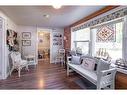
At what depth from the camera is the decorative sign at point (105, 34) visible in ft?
9.75

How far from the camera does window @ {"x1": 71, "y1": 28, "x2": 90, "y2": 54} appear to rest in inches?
164

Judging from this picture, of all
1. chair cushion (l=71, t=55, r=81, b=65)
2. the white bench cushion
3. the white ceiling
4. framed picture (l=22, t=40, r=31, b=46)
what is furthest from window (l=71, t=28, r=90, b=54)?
framed picture (l=22, t=40, r=31, b=46)

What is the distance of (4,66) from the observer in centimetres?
357

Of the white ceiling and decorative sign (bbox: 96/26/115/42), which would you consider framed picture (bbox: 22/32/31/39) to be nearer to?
the white ceiling

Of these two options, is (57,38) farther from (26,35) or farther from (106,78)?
(106,78)

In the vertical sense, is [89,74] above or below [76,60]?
below

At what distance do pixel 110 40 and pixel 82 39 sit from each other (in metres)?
1.61

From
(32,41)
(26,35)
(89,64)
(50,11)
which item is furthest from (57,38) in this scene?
(89,64)

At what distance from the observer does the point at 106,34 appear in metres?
3.17

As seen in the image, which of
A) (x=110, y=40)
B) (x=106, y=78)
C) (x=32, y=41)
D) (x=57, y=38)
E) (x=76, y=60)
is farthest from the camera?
(x=57, y=38)
